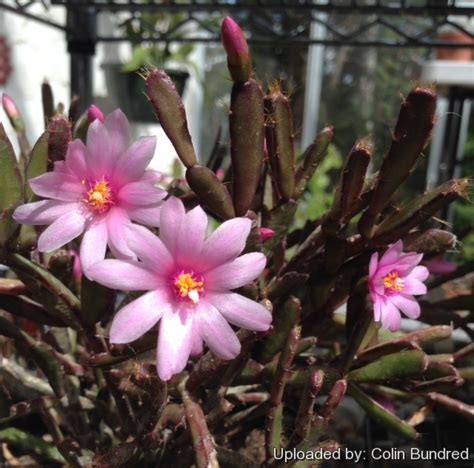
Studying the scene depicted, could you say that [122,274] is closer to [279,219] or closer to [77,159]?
[77,159]

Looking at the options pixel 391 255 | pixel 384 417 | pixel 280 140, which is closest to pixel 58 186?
pixel 280 140

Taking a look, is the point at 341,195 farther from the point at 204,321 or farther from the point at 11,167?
the point at 11,167

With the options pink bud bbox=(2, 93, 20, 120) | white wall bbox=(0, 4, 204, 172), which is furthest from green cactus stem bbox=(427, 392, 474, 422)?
white wall bbox=(0, 4, 204, 172)

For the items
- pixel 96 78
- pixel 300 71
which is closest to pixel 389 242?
pixel 96 78

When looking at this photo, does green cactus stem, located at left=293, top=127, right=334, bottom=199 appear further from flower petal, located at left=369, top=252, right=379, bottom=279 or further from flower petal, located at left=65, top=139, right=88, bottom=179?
flower petal, located at left=65, top=139, right=88, bottom=179

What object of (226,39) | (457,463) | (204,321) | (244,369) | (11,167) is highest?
(226,39)

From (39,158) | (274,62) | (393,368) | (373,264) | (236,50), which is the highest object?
(274,62)
